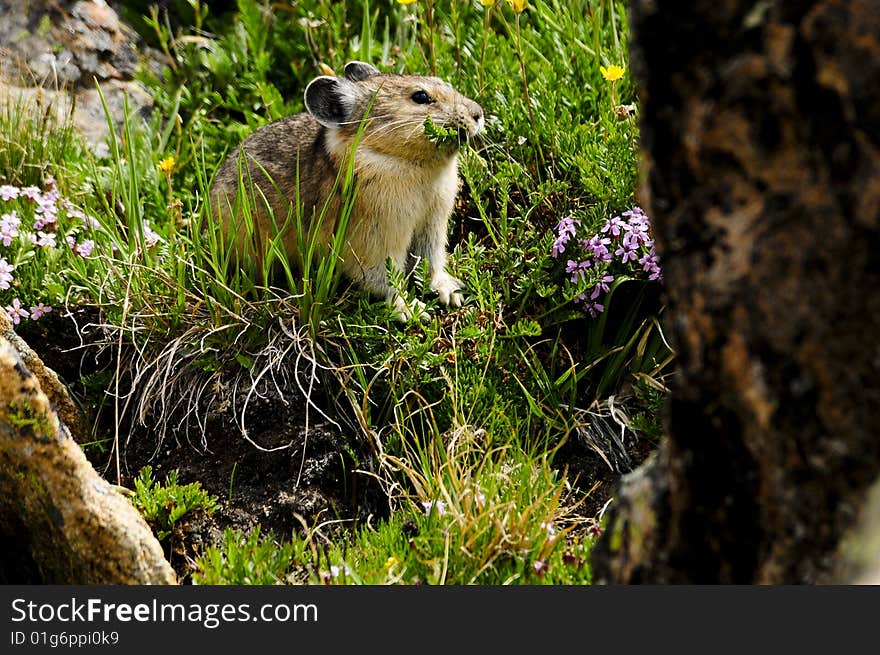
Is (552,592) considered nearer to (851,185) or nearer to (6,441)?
(851,185)

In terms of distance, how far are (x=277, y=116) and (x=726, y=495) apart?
467 centimetres

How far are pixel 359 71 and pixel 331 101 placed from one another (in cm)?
44

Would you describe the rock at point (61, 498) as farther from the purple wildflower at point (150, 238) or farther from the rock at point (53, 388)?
the purple wildflower at point (150, 238)

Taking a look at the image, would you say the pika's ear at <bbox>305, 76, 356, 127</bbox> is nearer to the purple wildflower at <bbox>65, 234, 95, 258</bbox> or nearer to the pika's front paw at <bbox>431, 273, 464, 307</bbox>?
the pika's front paw at <bbox>431, 273, 464, 307</bbox>

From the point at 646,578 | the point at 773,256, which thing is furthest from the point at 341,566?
the point at 773,256

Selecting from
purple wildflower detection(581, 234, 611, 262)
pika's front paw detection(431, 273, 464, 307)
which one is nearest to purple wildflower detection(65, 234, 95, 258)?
pika's front paw detection(431, 273, 464, 307)

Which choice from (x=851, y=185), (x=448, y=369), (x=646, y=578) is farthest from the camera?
(x=448, y=369)

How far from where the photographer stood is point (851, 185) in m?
1.96

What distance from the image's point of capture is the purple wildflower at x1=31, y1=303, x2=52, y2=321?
489 cm

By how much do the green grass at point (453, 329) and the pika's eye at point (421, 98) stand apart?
1.33ft

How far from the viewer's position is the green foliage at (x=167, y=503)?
4145mm

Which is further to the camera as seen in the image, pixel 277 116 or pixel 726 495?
pixel 277 116

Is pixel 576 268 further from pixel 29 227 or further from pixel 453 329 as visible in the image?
pixel 29 227

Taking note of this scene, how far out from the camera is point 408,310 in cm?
470
